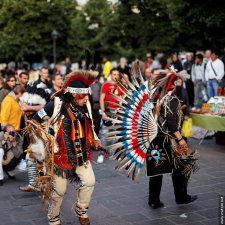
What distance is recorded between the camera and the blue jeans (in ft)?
47.3

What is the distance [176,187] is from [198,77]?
999 cm

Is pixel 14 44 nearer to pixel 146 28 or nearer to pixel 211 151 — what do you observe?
pixel 146 28

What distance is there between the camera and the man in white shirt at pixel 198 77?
51.0 ft

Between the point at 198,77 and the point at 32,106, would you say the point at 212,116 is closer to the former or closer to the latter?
the point at 32,106

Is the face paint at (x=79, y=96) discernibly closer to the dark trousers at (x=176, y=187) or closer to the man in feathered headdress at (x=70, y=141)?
the man in feathered headdress at (x=70, y=141)

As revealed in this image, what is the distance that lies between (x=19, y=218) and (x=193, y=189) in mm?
2675

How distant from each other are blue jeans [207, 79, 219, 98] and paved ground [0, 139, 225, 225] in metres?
6.44

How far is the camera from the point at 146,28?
27516 millimetres

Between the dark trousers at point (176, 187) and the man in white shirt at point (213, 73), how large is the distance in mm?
8509

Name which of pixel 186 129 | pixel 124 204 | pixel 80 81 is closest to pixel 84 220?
pixel 124 204

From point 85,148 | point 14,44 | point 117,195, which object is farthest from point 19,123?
point 14,44

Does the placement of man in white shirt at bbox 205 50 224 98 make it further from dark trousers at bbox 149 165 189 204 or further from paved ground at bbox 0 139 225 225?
dark trousers at bbox 149 165 189 204

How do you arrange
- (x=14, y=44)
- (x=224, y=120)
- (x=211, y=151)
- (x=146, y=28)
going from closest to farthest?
(x=224, y=120) → (x=211, y=151) → (x=146, y=28) → (x=14, y=44)

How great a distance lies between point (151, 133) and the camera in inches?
229
